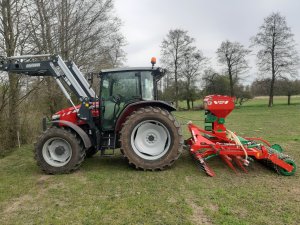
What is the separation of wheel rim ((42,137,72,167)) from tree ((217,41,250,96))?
36.9 meters

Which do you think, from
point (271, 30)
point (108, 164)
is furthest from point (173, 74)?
point (108, 164)

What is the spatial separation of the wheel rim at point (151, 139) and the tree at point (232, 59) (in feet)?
118

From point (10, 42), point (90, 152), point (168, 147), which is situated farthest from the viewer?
point (10, 42)

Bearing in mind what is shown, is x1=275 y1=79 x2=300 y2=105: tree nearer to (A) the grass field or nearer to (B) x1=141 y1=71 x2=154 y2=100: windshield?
(A) the grass field

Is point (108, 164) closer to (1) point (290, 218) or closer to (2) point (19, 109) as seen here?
(1) point (290, 218)

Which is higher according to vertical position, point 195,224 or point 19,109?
point 19,109

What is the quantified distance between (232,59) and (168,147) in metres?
36.9

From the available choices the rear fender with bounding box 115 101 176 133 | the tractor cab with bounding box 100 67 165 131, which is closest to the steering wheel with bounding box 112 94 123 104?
the tractor cab with bounding box 100 67 165 131

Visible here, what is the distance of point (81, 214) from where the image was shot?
3725 millimetres

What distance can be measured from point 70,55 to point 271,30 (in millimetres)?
29371

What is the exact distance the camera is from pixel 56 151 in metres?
5.73

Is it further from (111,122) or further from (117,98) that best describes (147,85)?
(111,122)

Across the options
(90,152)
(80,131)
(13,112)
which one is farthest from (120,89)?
(13,112)

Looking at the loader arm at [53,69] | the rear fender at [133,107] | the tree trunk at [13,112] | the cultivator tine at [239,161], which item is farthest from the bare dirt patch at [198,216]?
the tree trunk at [13,112]
